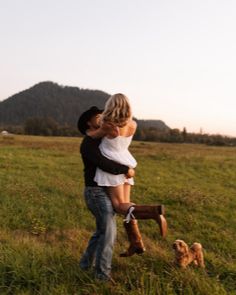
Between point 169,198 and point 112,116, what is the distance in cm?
887

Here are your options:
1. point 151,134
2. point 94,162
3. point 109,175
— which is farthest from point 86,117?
point 151,134

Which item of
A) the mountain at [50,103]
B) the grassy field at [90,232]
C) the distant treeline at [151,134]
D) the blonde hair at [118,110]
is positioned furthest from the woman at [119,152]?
the mountain at [50,103]

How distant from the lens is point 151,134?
86812 millimetres

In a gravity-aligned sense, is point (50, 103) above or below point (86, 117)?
above

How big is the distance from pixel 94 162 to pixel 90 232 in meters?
4.05

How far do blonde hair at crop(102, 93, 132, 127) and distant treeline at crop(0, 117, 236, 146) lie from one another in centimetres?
7944

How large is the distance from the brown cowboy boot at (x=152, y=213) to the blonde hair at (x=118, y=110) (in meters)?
1.07

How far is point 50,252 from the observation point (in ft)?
19.1

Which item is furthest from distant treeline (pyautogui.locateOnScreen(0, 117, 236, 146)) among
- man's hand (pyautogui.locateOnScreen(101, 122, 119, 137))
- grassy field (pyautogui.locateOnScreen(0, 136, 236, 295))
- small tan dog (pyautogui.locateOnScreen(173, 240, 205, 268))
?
man's hand (pyautogui.locateOnScreen(101, 122, 119, 137))

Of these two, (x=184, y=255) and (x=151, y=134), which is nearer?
(x=184, y=255)

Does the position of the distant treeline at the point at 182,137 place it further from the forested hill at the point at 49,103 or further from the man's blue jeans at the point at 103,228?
the man's blue jeans at the point at 103,228

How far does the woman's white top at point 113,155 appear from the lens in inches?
202

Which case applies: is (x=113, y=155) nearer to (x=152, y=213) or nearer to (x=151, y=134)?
(x=152, y=213)

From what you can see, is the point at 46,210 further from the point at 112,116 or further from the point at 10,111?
the point at 10,111
